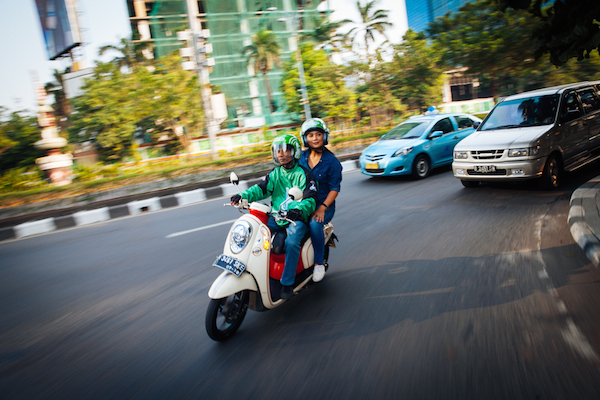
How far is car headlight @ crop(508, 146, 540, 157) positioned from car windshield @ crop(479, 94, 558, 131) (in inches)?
32.5

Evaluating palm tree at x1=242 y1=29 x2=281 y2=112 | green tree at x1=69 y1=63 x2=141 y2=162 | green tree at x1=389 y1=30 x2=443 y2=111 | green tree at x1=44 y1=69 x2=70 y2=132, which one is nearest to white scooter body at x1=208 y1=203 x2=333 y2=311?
green tree at x1=69 y1=63 x2=141 y2=162

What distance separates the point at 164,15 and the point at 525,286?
5485 cm

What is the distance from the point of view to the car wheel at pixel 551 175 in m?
6.89

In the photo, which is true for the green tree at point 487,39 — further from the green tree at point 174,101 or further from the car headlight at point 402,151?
the green tree at point 174,101

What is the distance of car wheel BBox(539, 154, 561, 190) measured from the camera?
6.89 meters

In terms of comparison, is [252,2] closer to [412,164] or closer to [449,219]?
[412,164]

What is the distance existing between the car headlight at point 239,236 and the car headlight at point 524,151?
5410 mm

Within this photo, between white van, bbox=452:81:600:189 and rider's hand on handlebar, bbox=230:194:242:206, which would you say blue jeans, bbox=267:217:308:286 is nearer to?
rider's hand on handlebar, bbox=230:194:242:206

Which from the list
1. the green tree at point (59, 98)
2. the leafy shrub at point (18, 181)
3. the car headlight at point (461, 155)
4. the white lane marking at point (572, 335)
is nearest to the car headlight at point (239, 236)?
the white lane marking at point (572, 335)

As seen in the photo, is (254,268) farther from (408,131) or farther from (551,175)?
(408,131)

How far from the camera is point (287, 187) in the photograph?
3830mm

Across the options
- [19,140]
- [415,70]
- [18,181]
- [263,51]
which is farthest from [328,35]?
[18,181]

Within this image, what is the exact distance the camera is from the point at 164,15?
49.8 metres

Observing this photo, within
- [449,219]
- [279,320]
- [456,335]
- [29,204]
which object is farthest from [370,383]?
[29,204]
